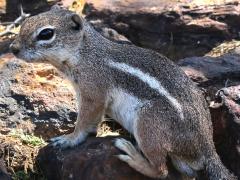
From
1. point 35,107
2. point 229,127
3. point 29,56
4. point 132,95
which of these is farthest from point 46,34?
point 229,127

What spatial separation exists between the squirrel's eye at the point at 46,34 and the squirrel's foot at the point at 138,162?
4.01ft

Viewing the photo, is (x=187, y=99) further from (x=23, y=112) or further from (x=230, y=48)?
(x=230, y=48)

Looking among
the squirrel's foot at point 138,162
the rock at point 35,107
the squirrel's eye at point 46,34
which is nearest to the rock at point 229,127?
the squirrel's foot at point 138,162

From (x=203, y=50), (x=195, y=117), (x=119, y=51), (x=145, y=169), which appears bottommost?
(x=203, y=50)

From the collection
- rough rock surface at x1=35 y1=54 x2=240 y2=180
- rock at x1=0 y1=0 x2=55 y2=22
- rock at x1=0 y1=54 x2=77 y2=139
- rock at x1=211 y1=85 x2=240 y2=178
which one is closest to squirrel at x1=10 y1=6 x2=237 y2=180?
rough rock surface at x1=35 y1=54 x2=240 y2=180

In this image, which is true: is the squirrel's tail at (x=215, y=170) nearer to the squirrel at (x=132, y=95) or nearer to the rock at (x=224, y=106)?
the squirrel at (x=132, y=95)

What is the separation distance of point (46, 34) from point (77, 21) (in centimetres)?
36

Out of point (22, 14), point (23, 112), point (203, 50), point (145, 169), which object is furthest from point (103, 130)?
point (22, 14)

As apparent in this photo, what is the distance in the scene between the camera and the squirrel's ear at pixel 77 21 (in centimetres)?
592

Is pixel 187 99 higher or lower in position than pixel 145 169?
higher

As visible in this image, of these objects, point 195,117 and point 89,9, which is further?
point 89,9

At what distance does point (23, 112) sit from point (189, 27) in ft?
10.0

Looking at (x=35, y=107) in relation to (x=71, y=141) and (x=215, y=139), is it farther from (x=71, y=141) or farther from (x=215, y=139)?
(x=215, y=139)

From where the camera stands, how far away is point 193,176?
5586 millimetres
